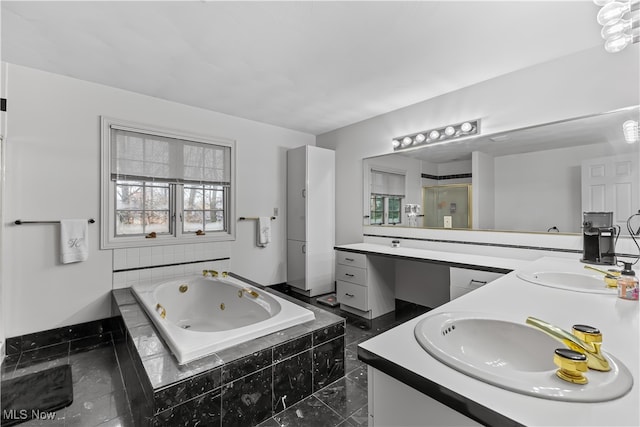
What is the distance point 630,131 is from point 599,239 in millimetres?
789

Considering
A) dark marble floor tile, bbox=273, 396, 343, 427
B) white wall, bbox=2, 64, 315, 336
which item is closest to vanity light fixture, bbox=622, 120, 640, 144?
dark marble floor tile, bbox=273, 396, 343, 427

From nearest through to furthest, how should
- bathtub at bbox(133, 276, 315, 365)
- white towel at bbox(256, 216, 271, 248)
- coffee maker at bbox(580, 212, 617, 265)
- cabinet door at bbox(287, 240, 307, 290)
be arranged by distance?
bathtub at bbox(133, 276, 315, 365) → coffee maker at bbox(580, 212, 617, 265) → white towel at bbox(256, 216, 271, 248) → cabinet door at bbox(287, 240, 307, 290)

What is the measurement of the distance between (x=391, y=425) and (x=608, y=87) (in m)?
2.71

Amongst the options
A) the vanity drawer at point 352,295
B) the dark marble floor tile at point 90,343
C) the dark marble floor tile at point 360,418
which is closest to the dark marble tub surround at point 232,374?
the dark marble floor tile at point 360,418

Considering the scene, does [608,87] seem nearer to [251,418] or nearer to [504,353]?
[504,353]

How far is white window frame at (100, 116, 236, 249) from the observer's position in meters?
2.77

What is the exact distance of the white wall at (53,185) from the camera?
2.37 metres

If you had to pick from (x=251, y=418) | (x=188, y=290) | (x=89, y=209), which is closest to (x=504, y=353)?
(x=251, y=418)

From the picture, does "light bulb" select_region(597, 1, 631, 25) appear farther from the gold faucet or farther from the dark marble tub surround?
the dark marble tub surround

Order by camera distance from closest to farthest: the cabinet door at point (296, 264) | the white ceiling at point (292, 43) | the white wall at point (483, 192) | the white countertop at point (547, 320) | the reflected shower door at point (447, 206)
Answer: the white countertop at point (547, 320), the white ceiling at point (292, 43), the white wall at point (483, 192), the reflected shower door at point (447, 206), the cabinet door at point (296, 264)

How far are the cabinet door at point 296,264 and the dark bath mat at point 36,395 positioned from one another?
7.98 feet

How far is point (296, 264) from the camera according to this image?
4027mm

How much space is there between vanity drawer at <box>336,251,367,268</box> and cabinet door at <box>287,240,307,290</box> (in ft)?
2.29

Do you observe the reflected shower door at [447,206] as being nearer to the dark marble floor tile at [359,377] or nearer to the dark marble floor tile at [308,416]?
the dark marble floor tile at [359,377]
